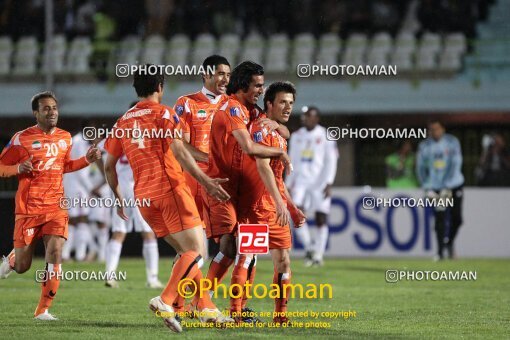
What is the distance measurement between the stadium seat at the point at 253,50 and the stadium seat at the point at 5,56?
602cm

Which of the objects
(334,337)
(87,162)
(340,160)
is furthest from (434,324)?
(340,160)

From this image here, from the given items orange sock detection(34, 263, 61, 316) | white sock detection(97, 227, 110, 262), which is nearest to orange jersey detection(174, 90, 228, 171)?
orange sock detection(34, 263, 61, 316)

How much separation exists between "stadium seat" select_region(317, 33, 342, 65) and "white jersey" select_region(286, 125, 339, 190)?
28.6ft

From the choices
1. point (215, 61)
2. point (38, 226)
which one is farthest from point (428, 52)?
point (38, 226)

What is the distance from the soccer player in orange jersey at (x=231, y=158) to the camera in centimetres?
901

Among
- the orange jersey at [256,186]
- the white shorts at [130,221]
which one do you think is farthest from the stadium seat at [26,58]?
the orange jersey at [256,186]

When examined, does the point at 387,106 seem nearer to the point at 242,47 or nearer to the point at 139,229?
the point at 242,47

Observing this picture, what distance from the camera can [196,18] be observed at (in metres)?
29.1

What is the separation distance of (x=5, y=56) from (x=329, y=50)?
8316 mm

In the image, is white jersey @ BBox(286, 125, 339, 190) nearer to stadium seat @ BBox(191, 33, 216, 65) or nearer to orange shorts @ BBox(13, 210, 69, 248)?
orange shorts @ BBox(13, 210, 69, 248)

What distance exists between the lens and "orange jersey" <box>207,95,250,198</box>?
895cm

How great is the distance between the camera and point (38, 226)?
9.96 metres

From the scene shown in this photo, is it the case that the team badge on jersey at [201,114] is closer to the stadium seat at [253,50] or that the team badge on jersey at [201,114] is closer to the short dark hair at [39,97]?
the short dark hair at [39,97]

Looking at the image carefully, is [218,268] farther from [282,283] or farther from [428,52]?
[428,52]
